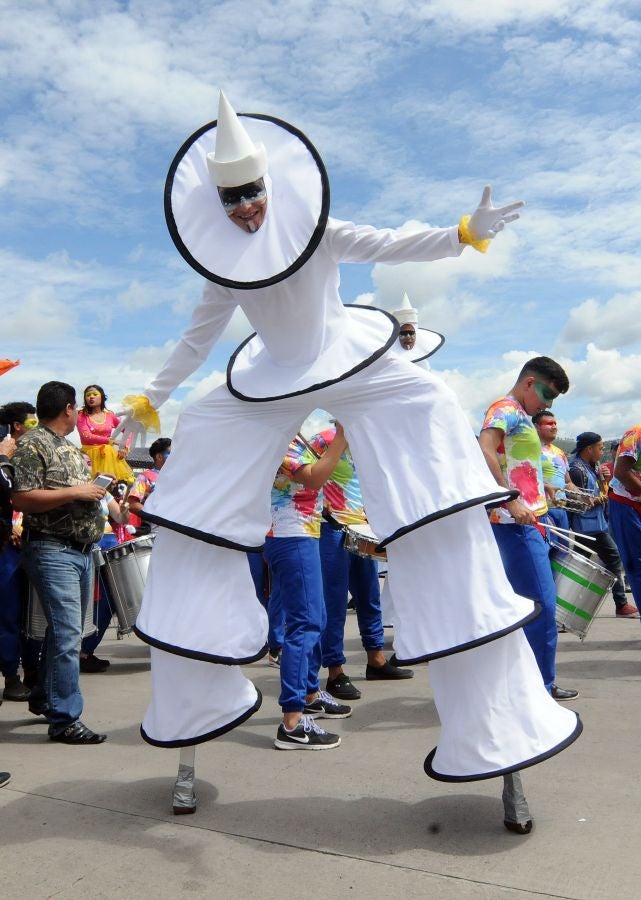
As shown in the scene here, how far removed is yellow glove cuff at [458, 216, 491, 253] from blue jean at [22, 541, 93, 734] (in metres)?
2.78

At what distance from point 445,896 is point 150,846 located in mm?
1076

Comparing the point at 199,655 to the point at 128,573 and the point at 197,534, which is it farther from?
the point at 128,573

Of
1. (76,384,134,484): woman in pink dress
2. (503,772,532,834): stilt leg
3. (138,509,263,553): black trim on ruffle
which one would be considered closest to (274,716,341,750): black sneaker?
(503,772,532,834): stilt leg

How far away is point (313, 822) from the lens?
3.21m

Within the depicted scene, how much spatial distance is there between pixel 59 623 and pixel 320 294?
2378 mm

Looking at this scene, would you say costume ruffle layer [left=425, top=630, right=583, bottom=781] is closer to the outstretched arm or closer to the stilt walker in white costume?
the stilt walker in white costume

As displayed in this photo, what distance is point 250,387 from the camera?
3.23m

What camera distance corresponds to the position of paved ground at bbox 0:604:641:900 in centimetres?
270

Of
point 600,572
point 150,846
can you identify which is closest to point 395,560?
point 150,846

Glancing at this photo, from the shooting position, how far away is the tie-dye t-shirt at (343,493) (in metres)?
5.70

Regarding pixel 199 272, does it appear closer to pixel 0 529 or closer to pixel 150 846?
pixel 0 529

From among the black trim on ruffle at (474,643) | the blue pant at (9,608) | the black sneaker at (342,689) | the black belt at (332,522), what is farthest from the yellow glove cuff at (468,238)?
the blue pant at (9,608)

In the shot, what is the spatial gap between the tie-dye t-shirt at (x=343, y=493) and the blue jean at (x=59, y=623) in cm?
184

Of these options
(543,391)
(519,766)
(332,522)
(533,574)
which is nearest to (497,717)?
(519,766)
